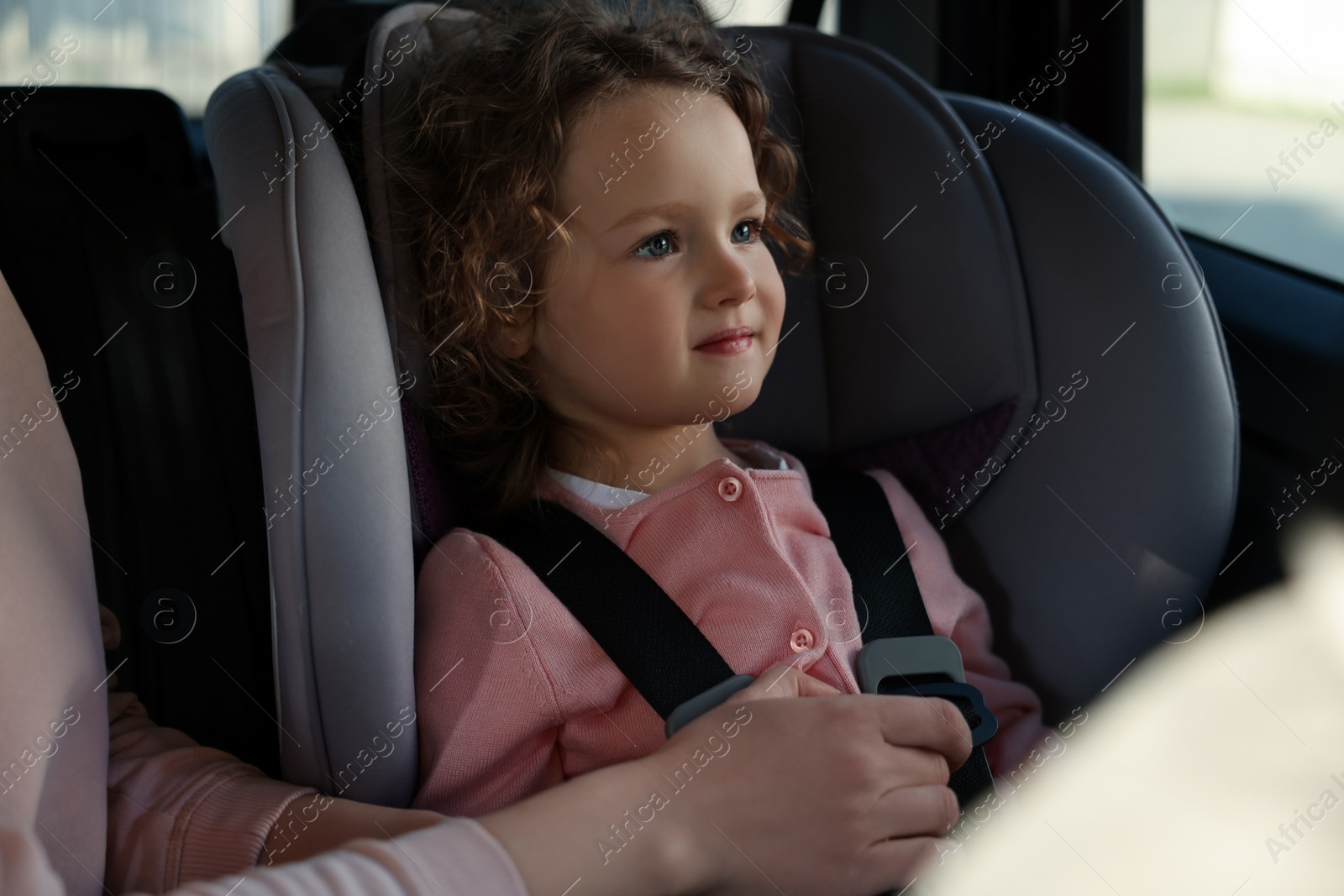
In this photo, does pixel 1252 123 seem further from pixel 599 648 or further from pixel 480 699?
pixel 480 699

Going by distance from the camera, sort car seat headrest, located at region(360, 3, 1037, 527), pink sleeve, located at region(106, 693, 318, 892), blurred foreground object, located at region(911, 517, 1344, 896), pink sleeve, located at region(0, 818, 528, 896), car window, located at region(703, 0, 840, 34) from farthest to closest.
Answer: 1. car window, located at region(703, 0, 840, 34)
2. car seat headrest, located at region(360, 3, 1037, 527)
3. blurred foreground object, located at region(911, 517, 1344, 896)
4. pink sleeve, located at region(106, 693, 318, 892)
5. pink sleeve, located at region(0, 818, 528, 896)

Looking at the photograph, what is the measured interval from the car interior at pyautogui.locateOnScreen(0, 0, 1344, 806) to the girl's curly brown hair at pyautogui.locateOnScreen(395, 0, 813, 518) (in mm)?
46

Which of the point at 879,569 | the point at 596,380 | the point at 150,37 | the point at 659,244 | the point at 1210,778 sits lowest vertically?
the point at 1210,778

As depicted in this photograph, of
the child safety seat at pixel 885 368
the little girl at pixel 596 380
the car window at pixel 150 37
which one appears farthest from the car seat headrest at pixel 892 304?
the car window at pixel 150 37

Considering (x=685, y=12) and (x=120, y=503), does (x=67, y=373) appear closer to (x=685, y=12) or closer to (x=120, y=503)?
(x=120, y=503)

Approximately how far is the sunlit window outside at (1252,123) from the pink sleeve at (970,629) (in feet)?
1.95

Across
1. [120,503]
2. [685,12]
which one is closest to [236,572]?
[120,503]

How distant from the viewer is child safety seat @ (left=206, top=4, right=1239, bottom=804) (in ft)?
2.54

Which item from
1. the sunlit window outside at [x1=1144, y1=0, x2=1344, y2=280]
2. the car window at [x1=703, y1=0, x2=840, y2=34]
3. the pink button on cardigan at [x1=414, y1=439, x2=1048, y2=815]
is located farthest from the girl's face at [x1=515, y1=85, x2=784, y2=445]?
the car window at [x1=703, y1=0, x2=840, y2=34]

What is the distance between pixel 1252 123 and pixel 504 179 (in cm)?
103

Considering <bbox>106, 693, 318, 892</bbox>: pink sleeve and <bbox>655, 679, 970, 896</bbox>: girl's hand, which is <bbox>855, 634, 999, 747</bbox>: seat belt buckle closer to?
<bbox>655, 679, 970, 896</bbox>: girl's hand

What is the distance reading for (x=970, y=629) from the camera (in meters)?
1.08

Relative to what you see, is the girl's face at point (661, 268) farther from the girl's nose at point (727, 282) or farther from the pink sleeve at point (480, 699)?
the pink sleeve at point (480, 699)

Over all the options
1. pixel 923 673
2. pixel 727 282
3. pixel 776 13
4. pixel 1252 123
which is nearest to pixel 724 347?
pixel 727 282
